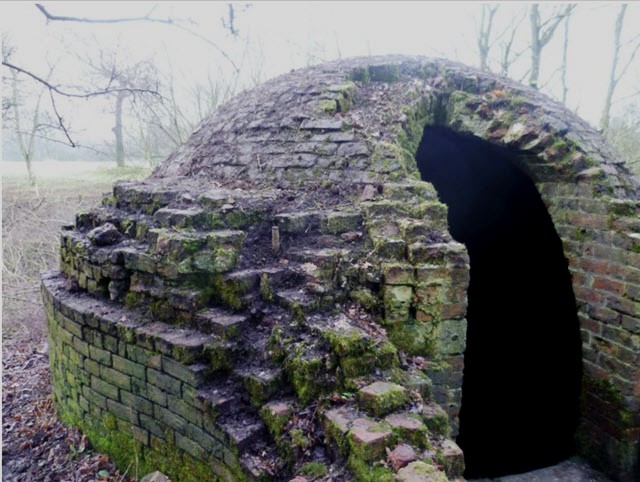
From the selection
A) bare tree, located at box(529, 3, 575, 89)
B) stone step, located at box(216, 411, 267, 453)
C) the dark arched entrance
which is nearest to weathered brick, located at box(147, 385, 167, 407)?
stone step, located at box(216, 411, 267, 453)

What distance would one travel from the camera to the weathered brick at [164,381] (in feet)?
9.59

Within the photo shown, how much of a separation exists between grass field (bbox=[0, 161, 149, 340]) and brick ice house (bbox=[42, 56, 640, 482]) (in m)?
3.11

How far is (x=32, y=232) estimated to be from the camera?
40.8ft

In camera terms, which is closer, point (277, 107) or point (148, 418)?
point (148, 418)

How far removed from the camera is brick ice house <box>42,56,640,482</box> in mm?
2539

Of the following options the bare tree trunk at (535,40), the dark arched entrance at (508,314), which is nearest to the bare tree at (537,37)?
the bare tree trunk at (535,40)

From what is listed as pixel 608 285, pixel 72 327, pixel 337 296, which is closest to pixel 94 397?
pixel 72 327

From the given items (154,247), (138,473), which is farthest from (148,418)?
(154,247)

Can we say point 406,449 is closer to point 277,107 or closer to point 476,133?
point 476,133

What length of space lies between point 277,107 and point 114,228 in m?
2.04

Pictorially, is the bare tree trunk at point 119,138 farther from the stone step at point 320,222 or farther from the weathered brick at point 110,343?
the stone step at point 320,222

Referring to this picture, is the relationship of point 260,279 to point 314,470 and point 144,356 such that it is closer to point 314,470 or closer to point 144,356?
point 144,356

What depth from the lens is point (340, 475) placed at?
83.5 inches

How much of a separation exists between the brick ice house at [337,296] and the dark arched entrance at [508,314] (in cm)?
5
